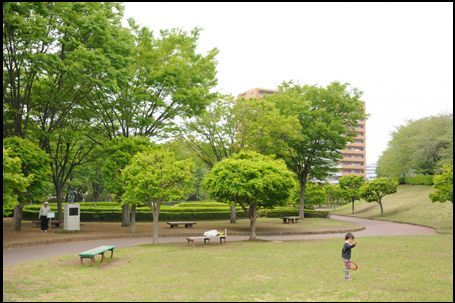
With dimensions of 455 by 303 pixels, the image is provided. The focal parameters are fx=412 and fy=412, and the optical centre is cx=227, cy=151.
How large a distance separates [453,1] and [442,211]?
27882 mm

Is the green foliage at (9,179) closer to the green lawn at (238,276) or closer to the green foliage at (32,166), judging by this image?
the green lawn at (238,276)

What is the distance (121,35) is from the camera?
22.4 metres

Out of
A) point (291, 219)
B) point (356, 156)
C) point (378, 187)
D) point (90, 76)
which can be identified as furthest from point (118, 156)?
point (356, 156)

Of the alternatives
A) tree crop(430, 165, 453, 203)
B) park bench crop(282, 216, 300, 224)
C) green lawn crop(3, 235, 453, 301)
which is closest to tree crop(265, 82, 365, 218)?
park bench crop(282, 216, 300, 224)

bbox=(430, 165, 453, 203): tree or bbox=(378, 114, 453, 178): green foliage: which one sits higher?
bbox=(378, 114, 453, 178): green foliage

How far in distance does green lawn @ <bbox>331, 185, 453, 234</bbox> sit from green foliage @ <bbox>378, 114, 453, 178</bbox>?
3080 millimetres

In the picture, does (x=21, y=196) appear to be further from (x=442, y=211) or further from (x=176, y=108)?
(x=442, y=211)

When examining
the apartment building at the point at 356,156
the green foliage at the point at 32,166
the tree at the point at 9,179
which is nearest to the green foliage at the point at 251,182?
the green foliage at the point at 32,166

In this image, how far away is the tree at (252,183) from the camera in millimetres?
20266

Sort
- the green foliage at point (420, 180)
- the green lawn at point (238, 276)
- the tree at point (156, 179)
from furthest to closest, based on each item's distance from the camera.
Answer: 1. the green foliage at point (420, 180)
2. the tree at point (156, 179)
3. the green lawn at point (238, 276)

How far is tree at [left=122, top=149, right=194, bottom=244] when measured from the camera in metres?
18.6

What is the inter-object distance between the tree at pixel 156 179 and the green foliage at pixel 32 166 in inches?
193

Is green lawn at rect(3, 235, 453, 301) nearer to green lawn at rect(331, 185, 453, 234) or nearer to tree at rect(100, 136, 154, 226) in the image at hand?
tree at rect(100, 136, 154, 226)

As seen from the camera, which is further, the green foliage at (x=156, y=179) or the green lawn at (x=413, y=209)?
the green lawn at (x=413, y=209)
